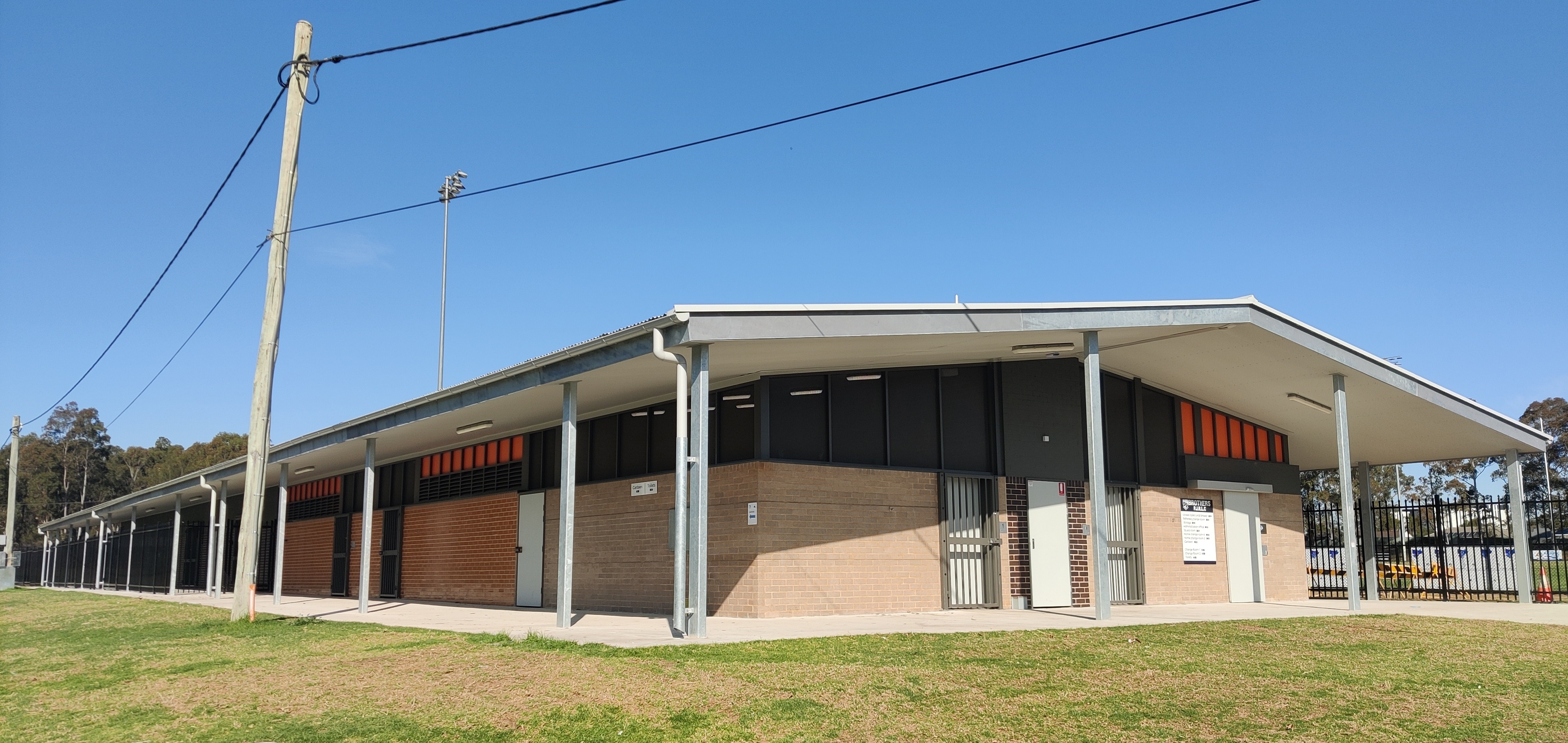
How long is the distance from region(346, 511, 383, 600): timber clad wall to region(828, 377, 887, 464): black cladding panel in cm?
1412

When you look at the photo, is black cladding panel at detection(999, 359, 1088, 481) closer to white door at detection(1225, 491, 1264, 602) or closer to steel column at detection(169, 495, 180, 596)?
white door at detection(1225, 491, 1264, 602)

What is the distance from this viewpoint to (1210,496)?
20.1 meters

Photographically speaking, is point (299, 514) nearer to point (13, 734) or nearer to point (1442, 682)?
point (13, 734)

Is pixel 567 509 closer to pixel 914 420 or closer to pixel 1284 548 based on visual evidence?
pixel 914 420

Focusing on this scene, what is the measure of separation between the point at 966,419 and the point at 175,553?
74.6ft

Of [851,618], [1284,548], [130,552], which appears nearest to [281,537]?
[851,618]

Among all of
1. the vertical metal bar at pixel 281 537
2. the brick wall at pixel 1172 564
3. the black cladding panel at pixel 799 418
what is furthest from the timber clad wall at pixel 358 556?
the brick wall at pixel 1172 564

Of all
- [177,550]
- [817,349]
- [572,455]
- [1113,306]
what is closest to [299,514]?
[177,550]

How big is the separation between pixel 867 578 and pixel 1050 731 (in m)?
8.46

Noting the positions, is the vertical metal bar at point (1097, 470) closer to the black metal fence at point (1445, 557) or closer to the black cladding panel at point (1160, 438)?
the black cladding panel at point (1160, 438)

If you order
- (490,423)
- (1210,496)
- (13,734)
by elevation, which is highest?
(490,423)

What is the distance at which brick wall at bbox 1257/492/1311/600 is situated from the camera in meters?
20.8

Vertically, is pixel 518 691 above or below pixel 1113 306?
below

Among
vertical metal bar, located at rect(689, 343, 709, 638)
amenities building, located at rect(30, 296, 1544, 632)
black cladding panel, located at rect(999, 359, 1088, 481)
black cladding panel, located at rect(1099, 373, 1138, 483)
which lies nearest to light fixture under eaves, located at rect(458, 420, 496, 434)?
amenities building, located at rect(30, 296, 1544, 632)
